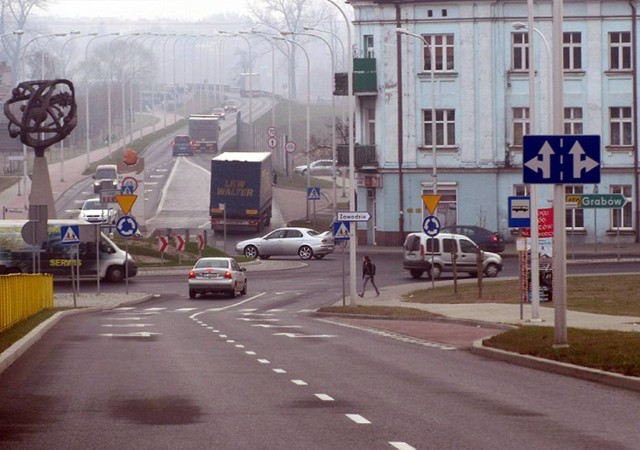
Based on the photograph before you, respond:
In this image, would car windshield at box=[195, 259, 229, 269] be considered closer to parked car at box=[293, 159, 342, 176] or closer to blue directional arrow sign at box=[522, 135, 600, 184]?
blue directional arrow sign at box=[522, 135, 600, 184]

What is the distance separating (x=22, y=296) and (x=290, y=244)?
34762 mm

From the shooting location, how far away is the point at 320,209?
93812 mm

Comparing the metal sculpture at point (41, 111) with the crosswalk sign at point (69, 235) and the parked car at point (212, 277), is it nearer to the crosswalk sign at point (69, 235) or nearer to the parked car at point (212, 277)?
the parked car at point (212, 277)

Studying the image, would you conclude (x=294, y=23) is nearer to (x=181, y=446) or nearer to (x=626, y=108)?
(x=626, y=108)

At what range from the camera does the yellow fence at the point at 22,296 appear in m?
29.5

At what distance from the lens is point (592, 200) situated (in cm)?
4753

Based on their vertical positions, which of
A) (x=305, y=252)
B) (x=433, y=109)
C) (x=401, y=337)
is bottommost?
(x=401, y=337)

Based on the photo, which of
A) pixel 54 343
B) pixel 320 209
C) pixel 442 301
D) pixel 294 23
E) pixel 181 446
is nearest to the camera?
pixel 181 446

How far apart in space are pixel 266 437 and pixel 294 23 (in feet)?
577

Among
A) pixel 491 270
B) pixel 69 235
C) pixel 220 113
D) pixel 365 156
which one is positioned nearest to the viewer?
pixel 69 235

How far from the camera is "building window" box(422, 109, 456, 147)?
71750 millimetres

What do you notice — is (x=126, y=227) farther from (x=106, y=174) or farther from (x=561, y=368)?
(x=106, y=174)

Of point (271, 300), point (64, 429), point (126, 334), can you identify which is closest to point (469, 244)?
point (271, 300)

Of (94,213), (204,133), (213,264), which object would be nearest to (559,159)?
(213,264)
